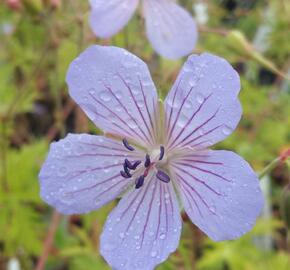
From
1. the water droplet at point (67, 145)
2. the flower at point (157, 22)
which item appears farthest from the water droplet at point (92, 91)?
the flower at point (157, 22)

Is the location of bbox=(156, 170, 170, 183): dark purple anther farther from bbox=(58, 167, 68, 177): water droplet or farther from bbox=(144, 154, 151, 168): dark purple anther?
bbox=(58, 167, 68, 177): water droplet

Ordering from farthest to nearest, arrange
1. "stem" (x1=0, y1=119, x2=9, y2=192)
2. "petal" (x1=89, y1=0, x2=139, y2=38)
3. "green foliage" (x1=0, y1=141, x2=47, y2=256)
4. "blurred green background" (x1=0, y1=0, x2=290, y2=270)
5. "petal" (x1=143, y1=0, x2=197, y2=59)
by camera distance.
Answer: "green foliage" (x1=0, y1=141, x2=47, y2=256) < "stem" (x1=0, y1=119, x2=9, y2=192) < "blurred green background" (x1=0, y1=0, x2=290, y2=270) < "petal" (x1=143, y1=0, x2=197, y2=59) < "petal" (x1=89, y1=0, x2=139, y2=38)

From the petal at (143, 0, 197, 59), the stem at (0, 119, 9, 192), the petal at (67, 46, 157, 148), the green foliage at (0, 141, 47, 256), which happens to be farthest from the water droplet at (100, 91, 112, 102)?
the green foliage at (0, 141, 47, 256)

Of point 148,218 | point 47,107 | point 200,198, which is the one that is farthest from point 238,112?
point 47,107

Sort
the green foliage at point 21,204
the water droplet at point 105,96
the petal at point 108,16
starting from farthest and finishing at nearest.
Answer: the green foliage at point 21,204
the petal at point 108,16
the water droplet at point 105,96

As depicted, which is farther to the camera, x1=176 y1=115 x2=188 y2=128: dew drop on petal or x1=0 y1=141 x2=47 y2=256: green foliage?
x1=0 y1=141 x2=47 y2=256: green foliage

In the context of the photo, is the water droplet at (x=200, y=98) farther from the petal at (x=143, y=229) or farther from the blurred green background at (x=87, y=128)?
the blurred green background at (x=87, y=128)
